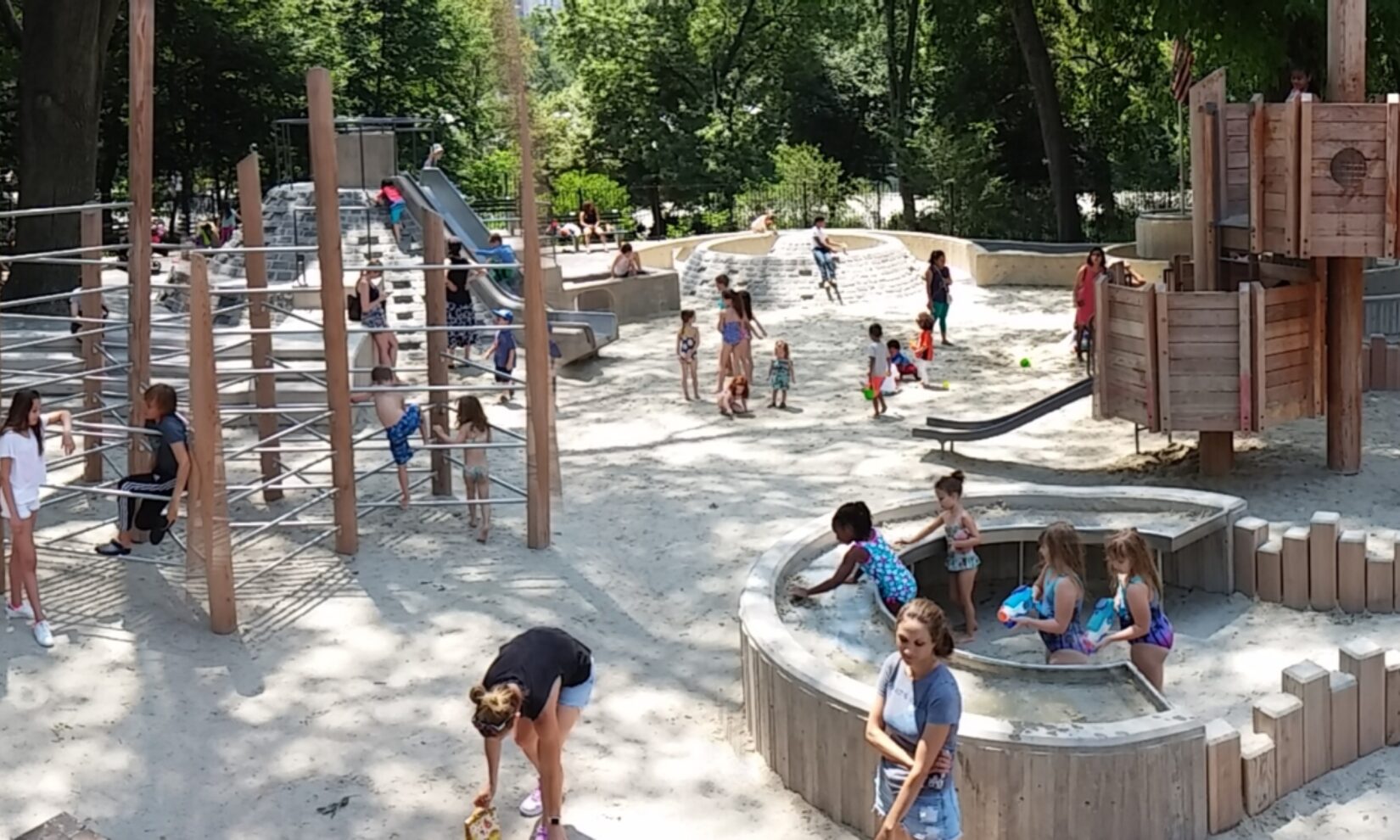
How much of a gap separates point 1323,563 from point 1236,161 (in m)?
4.41

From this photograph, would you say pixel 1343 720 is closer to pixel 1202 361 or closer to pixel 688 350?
pixel 1202 361

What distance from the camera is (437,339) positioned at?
11.8m

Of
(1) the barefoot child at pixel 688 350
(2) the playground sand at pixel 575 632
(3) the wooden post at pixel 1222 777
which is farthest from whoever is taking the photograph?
(1) the barefoot child at pixel 688 350

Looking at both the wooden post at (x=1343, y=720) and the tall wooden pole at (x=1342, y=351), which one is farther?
the tall wooden pole at (x=1342, y=351)

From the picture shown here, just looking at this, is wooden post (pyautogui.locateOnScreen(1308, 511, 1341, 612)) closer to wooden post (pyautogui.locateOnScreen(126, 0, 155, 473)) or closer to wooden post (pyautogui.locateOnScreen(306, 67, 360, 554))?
wooden post (pyautogui.locateOnScreen(306, 67, 360, 554))

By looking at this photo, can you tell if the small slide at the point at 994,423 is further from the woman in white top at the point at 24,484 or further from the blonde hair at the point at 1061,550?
the woman in white top at the point at 24,484

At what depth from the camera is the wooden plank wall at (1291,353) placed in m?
11.9

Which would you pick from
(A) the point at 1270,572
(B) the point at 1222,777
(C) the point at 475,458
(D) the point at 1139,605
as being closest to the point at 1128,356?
(A) the point at 1270,572

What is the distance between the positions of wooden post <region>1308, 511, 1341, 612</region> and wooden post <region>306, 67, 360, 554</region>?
242 inches

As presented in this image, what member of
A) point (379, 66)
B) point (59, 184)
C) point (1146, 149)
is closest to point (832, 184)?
point (1146, 149)

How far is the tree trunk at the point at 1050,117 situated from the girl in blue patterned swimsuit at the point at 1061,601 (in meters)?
23.1

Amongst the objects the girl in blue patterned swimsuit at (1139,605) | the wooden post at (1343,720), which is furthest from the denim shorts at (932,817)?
the wooden post at (1343,720)

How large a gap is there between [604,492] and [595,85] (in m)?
33.8

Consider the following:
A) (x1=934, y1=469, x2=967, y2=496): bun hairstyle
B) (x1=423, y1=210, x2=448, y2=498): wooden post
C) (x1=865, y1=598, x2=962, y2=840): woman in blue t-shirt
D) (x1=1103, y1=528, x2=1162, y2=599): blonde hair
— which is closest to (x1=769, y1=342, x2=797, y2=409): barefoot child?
(x1=423, y1=210, x2=448, y2=498): wooden post
